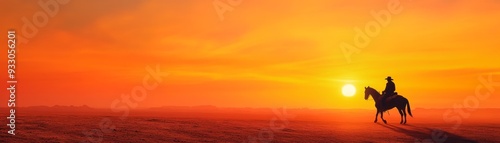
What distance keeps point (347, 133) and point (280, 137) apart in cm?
412

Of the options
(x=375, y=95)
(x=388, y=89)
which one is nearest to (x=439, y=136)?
(x=388, y=89)

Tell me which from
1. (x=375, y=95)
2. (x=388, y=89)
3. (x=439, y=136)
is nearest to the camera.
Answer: (x=439, y=136)

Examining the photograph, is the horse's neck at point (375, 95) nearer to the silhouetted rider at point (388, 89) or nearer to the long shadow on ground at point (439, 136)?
the silhouetted rider at point (388, 89)

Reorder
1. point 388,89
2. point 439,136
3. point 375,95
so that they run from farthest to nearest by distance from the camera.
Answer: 1. point 375,95
2. point 388,89
3. point 439,136

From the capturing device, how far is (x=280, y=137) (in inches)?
675

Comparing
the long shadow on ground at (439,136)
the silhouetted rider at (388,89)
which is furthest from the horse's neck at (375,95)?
the long shadow on ground at (439,136)

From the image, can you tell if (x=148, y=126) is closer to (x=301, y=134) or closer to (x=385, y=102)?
(x=301, y=134)

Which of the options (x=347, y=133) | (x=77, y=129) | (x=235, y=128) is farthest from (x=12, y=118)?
(x=347, y=133)

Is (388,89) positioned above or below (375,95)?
above

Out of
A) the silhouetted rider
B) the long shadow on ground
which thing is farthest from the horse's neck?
the long shadow on ground

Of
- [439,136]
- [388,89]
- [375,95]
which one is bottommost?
[439,136]

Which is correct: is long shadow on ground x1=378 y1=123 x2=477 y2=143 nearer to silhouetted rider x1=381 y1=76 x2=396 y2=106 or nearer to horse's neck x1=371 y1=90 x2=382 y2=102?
silhouetted rider x1=381 y1=76 x2=396 y2=106

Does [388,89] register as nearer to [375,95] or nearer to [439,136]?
[375,95]

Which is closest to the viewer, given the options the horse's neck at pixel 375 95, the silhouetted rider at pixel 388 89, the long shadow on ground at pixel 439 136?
the long shadow on ground at pixel 439 136
